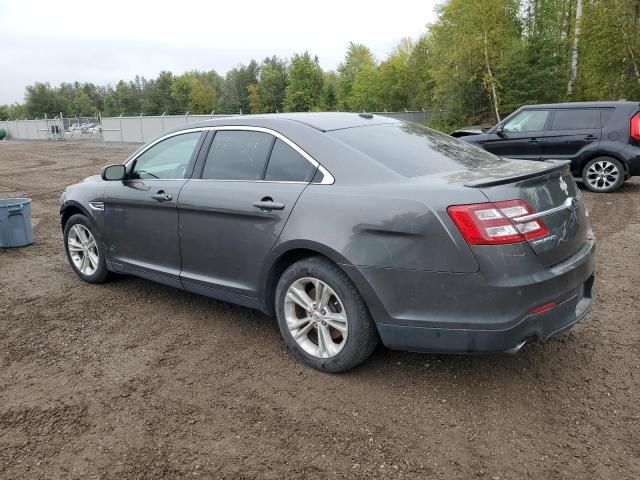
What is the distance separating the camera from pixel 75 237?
5.48 m

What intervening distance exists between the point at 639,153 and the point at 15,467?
10.1 metres

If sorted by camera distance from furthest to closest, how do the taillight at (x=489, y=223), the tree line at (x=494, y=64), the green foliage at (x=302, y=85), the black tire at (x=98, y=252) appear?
the green foliage at (x=302, y=85) < the tree line at (x=494, y=64) < the black tire at (x=98, y=252) < the taillight at (x=489, y=223)

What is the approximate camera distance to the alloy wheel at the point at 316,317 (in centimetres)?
332

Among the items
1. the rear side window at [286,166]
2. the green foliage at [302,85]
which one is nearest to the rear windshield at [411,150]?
the rear side window at [286,166]

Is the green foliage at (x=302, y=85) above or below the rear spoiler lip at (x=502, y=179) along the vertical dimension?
above

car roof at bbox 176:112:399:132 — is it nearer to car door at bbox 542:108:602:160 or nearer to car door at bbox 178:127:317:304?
car door at bbox 178:127:317:304

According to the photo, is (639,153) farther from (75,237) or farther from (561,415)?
(75,237)

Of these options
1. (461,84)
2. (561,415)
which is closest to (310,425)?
(561,415)

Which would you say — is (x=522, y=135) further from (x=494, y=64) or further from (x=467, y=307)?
(x=494, y=64)

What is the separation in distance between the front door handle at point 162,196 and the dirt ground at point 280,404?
0.98 m

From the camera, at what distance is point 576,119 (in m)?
10.1

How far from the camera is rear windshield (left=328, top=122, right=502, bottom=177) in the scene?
339 cm

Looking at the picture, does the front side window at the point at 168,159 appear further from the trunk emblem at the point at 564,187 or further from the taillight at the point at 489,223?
the trunk emblem at the point at 564,187

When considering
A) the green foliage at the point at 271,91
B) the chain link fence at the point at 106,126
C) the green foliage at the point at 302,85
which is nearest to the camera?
the chain link fence at the point at 106,126
